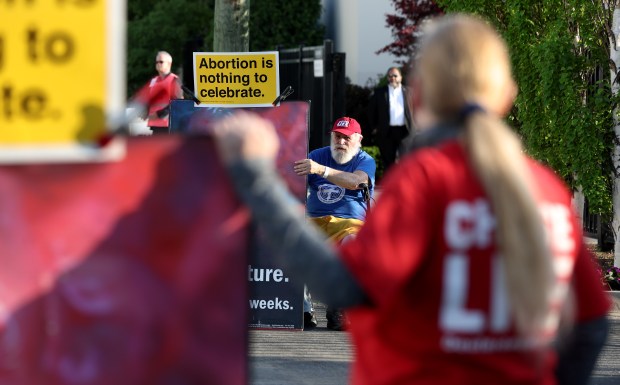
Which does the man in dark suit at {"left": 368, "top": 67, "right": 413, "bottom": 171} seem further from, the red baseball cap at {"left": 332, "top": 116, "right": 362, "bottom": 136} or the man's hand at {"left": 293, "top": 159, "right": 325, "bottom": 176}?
the man's hand at {"left": 293, "top": 159, "right": 325, "bottom": 176}

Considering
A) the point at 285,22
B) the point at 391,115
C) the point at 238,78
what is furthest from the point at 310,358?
the point at 285,22

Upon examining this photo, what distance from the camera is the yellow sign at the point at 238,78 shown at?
10.2m

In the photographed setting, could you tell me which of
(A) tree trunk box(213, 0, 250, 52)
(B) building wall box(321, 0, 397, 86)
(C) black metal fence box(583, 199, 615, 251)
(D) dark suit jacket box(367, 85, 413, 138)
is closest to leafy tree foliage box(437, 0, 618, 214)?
(C) black metal fence box(583, 199, 615, 251)

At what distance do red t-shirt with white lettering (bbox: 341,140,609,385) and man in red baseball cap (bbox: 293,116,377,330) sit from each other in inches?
253

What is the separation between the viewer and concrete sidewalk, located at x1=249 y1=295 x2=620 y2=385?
7750 millimetres

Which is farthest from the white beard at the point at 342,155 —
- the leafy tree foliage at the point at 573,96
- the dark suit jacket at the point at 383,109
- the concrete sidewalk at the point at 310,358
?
the dark suit jacket at the point at 383,109

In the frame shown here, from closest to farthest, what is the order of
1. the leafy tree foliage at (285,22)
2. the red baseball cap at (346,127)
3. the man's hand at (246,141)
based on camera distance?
the man's hand at (246,141)
the red baseball cap at (346,127)
the leafy tree foliage at (285,22)

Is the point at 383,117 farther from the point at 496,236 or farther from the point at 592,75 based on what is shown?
the point at 496,236

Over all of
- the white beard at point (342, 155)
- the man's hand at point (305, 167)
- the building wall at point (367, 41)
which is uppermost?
the building wall at point (367, 41)

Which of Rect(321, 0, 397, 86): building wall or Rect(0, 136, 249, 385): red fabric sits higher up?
Rect(321, 0, 397, 86): building wall

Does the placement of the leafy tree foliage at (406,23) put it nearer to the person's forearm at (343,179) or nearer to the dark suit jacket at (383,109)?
the dark suit jacket at (383,109)

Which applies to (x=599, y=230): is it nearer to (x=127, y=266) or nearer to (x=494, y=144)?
(x=127, y=266)

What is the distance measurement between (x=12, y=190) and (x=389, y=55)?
3355 cm

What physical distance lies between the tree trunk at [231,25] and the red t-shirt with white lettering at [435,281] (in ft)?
37.4
